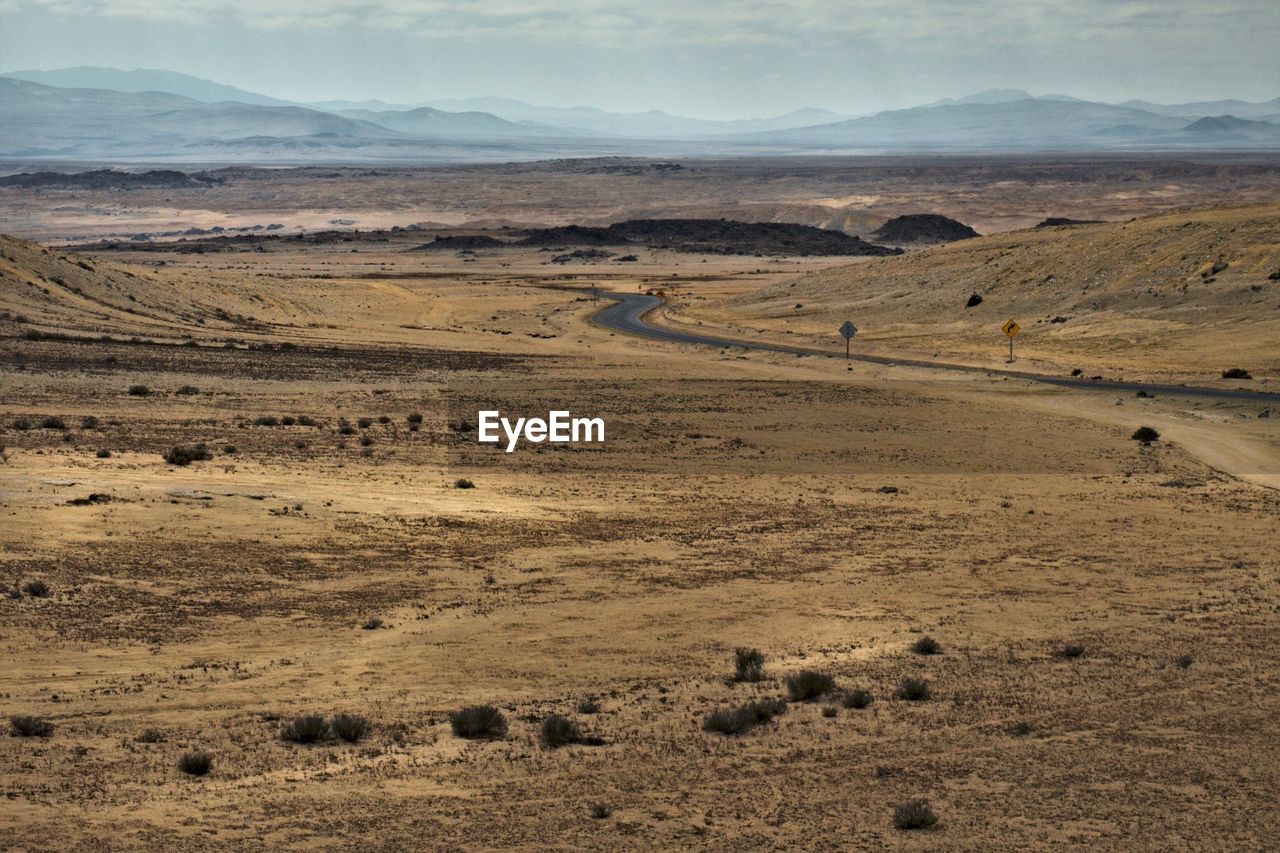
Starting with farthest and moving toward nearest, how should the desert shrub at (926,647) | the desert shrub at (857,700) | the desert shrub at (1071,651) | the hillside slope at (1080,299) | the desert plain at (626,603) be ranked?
the hillside slope at (1080,299), the desert shrub at (926,647), the desert shrub at (1071,651), the desert shrub at (857,700), the desert plain at (626,603)

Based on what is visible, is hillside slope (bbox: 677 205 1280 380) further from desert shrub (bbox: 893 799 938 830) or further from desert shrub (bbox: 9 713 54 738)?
desert shrub (bbox: 9 713 54 738)

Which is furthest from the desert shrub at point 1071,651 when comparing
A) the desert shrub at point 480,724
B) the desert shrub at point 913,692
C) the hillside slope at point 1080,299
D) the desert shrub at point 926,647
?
the hillside slope at point 1080,299

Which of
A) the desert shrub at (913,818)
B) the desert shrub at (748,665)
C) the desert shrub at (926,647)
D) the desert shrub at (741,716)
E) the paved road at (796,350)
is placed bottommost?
the paved road at (796,350)

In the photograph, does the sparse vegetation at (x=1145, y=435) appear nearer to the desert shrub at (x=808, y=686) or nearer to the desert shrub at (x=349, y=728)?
the desert shrub at (x=808, y=686)

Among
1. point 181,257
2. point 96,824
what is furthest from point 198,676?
point 181,257

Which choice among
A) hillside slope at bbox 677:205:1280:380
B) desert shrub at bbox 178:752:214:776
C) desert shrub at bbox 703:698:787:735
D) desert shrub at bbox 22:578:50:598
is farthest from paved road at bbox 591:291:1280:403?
desert shrub at bbox 178:752:214:776

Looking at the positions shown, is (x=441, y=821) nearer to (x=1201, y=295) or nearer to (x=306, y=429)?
(x=306, y=429)
